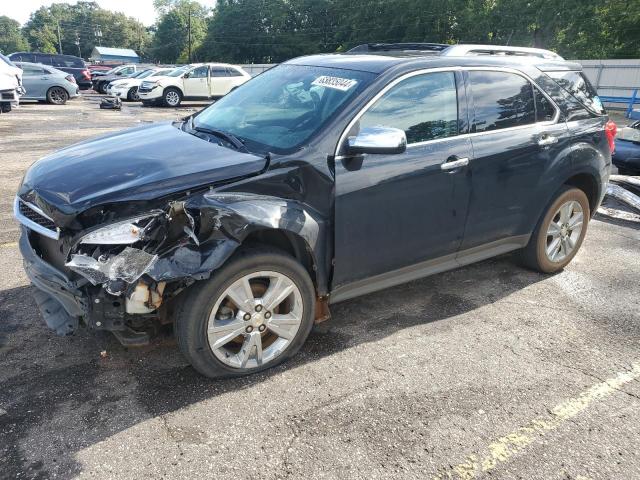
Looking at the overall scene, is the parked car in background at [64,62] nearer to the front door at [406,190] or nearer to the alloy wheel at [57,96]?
the alloy wheel at [57,96]

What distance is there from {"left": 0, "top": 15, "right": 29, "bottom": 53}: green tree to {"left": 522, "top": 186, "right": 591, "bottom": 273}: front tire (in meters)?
134

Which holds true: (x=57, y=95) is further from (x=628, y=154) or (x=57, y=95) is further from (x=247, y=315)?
(x=247, y=315)

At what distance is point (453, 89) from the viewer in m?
3.56

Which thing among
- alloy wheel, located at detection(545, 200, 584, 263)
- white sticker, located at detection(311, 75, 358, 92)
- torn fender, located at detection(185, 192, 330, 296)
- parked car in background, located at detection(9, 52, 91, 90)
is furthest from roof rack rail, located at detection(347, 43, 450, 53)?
parked car in background, located at detection(9, 52, 91, 90)

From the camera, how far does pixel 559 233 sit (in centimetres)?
452

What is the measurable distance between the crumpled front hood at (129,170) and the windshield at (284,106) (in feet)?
0.89

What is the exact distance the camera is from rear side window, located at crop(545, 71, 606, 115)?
4.32 metres

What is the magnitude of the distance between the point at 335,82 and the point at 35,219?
2.05 metres

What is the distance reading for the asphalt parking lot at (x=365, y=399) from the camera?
7.86 ft

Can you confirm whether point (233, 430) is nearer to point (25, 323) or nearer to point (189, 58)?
point (25, 323)

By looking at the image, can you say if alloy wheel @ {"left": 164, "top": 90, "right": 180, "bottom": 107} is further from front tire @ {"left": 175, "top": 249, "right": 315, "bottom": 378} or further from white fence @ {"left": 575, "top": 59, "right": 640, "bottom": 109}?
white fence @ {"left": 575, "top": 59, "right": 640, "bottom": 109}

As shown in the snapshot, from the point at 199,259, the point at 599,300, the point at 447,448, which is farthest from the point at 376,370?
the point at 599,300

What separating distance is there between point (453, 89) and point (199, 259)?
2.18 metres

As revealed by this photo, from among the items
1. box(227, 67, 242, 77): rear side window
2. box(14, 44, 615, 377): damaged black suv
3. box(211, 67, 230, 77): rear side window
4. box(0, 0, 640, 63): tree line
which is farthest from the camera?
box(0, 0, 640, 63): tree line
